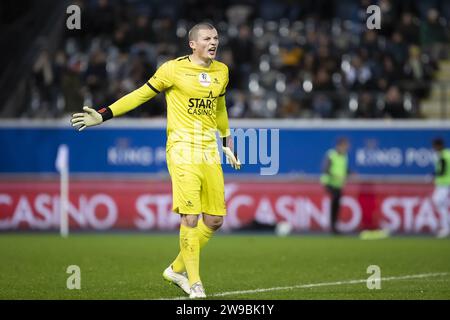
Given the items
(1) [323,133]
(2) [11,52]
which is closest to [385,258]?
(1) [323,133]

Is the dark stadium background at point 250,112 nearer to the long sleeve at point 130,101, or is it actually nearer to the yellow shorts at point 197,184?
the yellow shorts at point 197,184

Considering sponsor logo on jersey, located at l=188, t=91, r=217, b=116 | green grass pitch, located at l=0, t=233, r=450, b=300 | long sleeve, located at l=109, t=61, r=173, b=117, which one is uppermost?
long sleeve, located at l=109, t=61, r=173, b=117

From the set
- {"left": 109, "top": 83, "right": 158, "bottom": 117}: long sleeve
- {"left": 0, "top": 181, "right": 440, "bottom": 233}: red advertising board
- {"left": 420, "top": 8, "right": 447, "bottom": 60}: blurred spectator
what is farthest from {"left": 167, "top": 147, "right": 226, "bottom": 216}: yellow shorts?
{"left": 420, "top": 8, "right": 447, "bottom": 60}: blurred spectator

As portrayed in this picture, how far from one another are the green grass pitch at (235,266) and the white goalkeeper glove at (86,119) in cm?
165

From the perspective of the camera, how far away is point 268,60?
25094mm

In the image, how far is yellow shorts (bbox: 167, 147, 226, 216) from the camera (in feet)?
32.3

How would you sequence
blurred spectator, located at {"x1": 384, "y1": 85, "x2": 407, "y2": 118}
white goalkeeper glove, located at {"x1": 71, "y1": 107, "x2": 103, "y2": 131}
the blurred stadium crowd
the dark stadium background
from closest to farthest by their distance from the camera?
white goalkeeper glove, located at {"x1": 71, "y1": 107, "x2": 103, "y2": 131}, the dark stadium background, blurred spectator, located at {"x1": 384, "y1": 85, "x2": 407, "y2": 118}, the blurred stadium crowd

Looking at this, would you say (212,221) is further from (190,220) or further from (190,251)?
(190,251)

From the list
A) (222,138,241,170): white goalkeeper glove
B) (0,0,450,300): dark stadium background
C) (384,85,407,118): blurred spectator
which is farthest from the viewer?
(384,85,407,118): blurred spectator

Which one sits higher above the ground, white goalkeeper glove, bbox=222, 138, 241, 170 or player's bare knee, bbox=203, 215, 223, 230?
white goalkeeper glove, bbox=222, 138, 241, 170

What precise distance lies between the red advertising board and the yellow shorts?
40.4ft

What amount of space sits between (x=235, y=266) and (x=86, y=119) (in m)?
4.72

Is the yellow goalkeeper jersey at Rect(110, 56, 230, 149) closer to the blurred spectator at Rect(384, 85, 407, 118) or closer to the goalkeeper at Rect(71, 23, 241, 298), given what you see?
the goalkeeper at Rect(71, 23, 241, 298)
